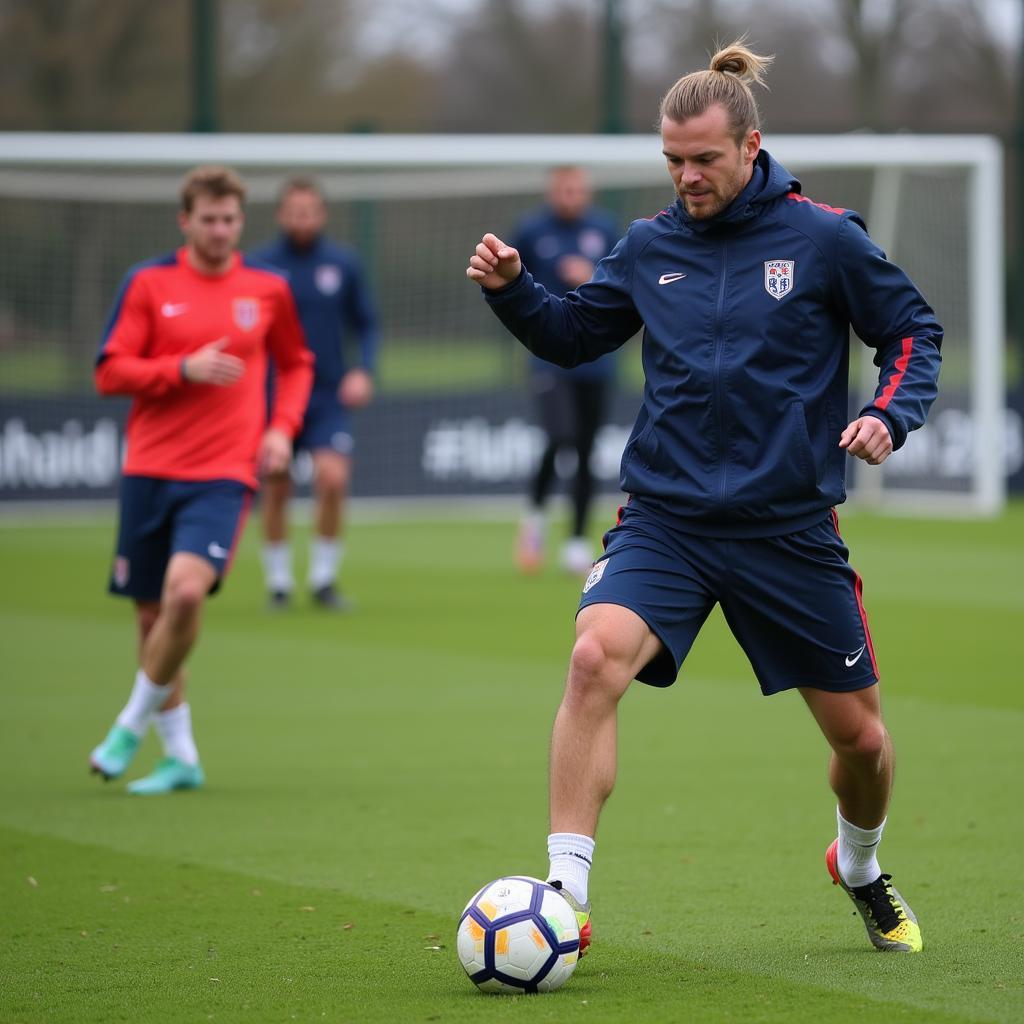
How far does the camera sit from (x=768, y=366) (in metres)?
4.64

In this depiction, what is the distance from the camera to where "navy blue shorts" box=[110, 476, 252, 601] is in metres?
7.11

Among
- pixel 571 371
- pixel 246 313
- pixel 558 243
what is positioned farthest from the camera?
pixel 571 371

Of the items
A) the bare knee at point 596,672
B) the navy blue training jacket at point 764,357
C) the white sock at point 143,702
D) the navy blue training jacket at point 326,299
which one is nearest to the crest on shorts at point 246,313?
the white sock at point 143,702

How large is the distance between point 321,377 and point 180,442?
5160 mm

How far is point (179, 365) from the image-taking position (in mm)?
7086

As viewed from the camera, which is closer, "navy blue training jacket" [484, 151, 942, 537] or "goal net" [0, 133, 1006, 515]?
"navy blue training jacket" [484, 151, 942, 537]

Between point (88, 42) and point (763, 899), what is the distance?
68.8 feet

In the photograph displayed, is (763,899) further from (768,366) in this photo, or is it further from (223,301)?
(223,301)

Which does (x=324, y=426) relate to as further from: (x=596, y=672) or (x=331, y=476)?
(x=596, y=672)

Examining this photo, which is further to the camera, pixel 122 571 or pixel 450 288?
pixel 450 288

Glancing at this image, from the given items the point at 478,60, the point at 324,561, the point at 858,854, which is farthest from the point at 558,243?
the point at 478,60

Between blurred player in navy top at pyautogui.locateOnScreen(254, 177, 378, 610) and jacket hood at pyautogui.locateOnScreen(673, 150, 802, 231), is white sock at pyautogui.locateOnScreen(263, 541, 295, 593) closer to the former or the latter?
blurred player in navy top at pyautogui.locateOnScreen(254, 177, 378, 610)

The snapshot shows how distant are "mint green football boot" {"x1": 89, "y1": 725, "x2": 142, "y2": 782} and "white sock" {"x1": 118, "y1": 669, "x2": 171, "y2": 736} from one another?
0.03 meters

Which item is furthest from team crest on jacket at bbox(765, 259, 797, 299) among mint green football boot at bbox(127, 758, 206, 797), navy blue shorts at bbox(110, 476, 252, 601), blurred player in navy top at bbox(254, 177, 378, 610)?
blurred player in navy top at bbox(254, 177, 378, 610)
